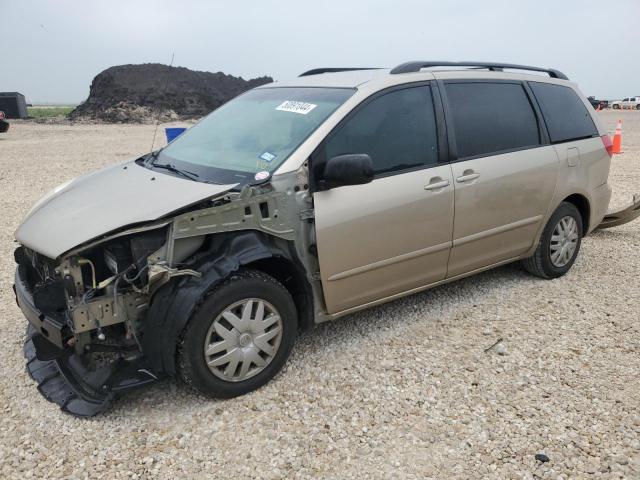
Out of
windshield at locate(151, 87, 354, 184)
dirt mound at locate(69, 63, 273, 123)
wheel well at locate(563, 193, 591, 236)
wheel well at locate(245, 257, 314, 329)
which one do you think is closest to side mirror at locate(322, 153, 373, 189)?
windshield at locate(151, 87, 354, 184)

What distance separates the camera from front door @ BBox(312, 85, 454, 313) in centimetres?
334

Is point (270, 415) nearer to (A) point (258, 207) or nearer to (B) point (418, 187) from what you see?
(A) point (258, 207)

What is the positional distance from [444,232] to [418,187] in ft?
1.41

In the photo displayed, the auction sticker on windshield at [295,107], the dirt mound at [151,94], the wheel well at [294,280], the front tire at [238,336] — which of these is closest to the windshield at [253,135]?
the auction sticker on windshield at [295,107]

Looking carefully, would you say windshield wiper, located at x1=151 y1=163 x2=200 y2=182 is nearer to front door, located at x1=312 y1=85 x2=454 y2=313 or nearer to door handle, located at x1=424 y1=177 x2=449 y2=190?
front door, located at x1=312 y1=85 x2=454 y2=313

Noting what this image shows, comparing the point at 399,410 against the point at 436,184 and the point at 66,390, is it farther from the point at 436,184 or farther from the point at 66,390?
the point at 66,390

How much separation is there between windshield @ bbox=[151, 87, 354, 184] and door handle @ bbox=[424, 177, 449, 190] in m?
0.80

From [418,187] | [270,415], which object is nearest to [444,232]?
[418,187]

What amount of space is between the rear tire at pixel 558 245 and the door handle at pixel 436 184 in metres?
1.47

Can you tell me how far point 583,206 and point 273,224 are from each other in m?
3.27

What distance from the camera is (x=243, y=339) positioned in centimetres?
312

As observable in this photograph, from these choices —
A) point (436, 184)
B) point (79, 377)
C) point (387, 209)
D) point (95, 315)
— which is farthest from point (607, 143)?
point (79, 377)

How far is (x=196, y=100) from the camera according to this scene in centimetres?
4756

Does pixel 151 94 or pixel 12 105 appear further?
Result: pixel 151 94
